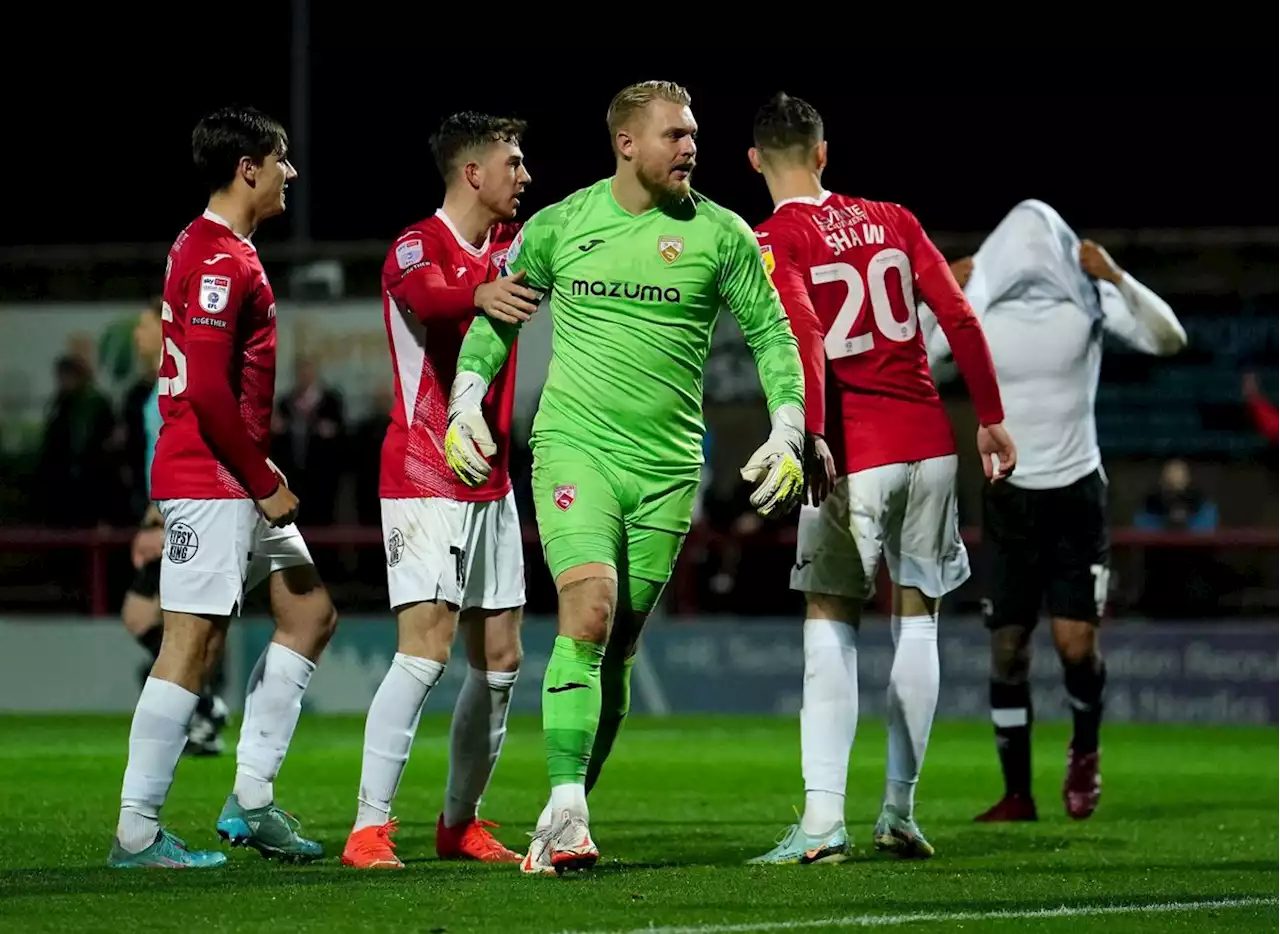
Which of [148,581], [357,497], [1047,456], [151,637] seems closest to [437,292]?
[1047,456]

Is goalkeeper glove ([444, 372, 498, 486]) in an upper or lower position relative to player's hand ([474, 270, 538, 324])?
lower

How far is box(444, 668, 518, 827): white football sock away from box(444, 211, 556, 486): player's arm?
0.89 m

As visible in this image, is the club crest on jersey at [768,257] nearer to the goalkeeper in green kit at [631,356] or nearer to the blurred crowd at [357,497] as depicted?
the goalkeeper in green kit at [631,356]

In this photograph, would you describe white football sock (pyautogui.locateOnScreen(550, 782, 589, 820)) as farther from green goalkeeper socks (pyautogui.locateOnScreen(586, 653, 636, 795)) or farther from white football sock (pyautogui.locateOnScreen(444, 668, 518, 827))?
white football sock (pyautogui.locateOnScreen(444, 668, 518, 827))

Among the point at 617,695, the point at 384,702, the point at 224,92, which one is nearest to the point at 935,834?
the point at 617,695

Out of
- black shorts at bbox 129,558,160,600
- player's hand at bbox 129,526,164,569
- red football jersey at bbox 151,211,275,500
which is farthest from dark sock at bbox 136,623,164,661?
red football jersey at bbox 151,211,275,500

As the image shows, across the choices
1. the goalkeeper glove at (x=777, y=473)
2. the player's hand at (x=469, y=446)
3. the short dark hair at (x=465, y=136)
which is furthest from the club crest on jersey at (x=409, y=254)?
the goalkeeper glove at (x=777, y=473)

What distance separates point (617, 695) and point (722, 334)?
996 centimetres

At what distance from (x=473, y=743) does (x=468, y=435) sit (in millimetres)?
1203

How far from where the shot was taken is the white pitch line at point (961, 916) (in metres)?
5.52

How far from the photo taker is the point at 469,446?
261 inches

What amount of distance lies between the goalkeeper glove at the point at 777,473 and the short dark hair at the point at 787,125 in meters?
1.35

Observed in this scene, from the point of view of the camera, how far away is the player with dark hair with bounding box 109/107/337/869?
6.99m

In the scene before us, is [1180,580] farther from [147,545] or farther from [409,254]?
[409,254]
